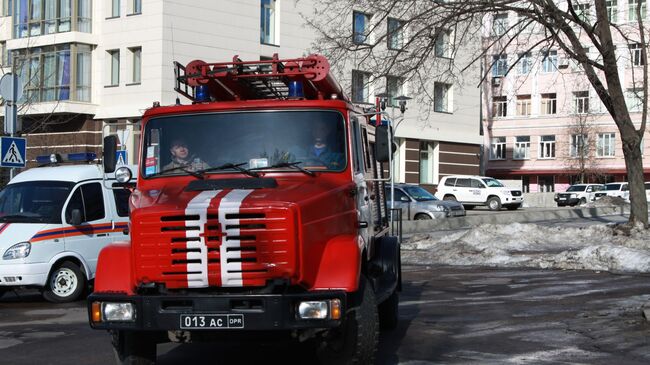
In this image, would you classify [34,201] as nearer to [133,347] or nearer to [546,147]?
[133,347]

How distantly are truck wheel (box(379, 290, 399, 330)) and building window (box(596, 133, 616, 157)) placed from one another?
59.2 m

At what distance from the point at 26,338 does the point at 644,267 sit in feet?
38.1

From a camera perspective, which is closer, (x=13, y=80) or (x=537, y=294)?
(x=537, y=294)

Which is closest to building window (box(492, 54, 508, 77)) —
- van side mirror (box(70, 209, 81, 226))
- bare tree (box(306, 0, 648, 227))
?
bare tree (box(306, 0, 648, 227))

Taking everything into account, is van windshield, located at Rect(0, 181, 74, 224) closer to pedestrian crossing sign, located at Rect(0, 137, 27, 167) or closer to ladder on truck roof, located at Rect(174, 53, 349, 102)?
pedestrian crossing sign, located at Rect(0, 137, 27, 167)

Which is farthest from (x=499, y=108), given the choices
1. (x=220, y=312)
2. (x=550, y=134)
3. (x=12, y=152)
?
(x=220, y=312)

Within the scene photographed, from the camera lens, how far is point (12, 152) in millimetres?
18141

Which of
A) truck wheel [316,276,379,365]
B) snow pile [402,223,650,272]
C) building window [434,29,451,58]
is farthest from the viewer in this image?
building window [434,29,451,58]

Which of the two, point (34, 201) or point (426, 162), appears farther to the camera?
point (426, 162)

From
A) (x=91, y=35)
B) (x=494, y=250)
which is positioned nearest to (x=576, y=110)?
(x=91, y=35)

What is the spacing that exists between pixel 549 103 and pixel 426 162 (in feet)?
65.5

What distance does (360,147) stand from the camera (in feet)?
27.8

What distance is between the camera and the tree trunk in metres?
22.2

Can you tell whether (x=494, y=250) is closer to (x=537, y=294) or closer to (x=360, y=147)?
(x=537, y=294)
